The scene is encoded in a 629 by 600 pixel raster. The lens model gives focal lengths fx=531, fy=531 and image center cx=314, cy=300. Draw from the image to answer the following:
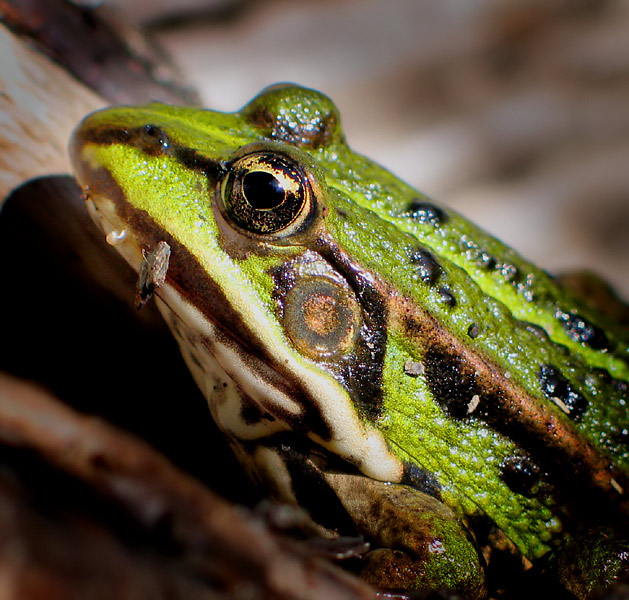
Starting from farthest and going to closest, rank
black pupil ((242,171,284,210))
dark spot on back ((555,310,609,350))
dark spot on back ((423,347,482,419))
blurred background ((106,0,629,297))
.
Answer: blurred background ((106,0,629,297)), dark spot on back ((555,310,609,350)), dark spot on back ((423,347,482,419)), black pupil ((242,171,284,210))

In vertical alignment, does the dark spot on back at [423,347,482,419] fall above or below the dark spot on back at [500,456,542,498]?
above

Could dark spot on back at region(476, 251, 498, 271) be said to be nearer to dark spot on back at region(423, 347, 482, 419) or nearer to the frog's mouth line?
dark spot on back at region(423, 347, 482, 419)

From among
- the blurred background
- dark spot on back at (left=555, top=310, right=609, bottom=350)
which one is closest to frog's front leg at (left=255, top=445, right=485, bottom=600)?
dark spot on back at (left=555, top=310, right=609, bottom=350)

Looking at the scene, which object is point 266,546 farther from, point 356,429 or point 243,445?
point 243,445

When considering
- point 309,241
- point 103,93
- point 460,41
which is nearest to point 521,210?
point 460,41

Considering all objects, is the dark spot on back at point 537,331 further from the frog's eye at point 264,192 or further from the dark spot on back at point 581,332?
the frog's eye at point 264,192

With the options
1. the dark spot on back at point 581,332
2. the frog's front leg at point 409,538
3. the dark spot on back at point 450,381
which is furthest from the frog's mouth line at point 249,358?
the dark spot on back at point 581,332
